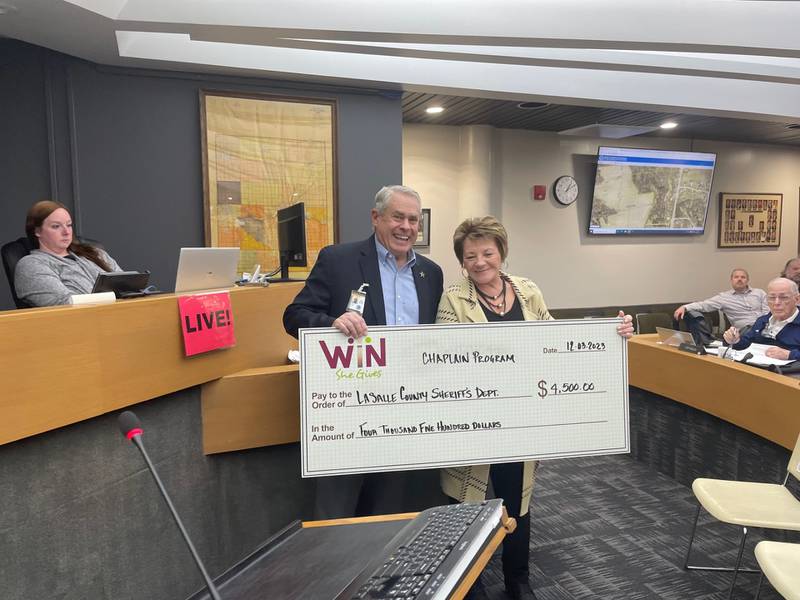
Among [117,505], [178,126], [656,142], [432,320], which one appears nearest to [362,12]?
[178,126]

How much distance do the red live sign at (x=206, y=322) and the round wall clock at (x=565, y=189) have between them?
5.80 metres

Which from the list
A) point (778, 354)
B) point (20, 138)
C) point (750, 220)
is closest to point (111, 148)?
point (20, 138)

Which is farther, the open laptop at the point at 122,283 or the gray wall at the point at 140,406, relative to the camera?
the open laptop at the point at 122,283

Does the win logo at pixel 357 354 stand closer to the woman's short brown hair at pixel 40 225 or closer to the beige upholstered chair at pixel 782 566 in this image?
the beige upholstered chair at pixel 782 566

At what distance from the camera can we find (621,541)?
2754mm

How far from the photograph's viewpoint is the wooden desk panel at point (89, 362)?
1.31 m

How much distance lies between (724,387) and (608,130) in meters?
4.34

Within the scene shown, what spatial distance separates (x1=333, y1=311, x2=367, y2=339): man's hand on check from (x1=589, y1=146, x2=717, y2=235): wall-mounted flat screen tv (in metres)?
6.18

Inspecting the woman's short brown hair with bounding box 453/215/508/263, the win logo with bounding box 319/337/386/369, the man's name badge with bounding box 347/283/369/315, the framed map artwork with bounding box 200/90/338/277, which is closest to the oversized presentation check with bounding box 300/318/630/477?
the win logo with bounding box 319/337/386/369

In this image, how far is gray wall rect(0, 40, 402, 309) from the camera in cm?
367

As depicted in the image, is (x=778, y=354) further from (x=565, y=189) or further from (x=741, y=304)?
(x=565, y=189)

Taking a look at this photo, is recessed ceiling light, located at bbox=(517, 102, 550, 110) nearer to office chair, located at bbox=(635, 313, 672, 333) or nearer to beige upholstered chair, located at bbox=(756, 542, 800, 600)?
office chair, located at bbox=(635, 313, 672, 333)

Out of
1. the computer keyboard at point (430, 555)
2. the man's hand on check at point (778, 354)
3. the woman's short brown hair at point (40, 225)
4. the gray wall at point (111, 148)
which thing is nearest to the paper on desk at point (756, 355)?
the man's hand on check at point (778, 354)

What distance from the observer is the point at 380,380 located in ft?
5.55
